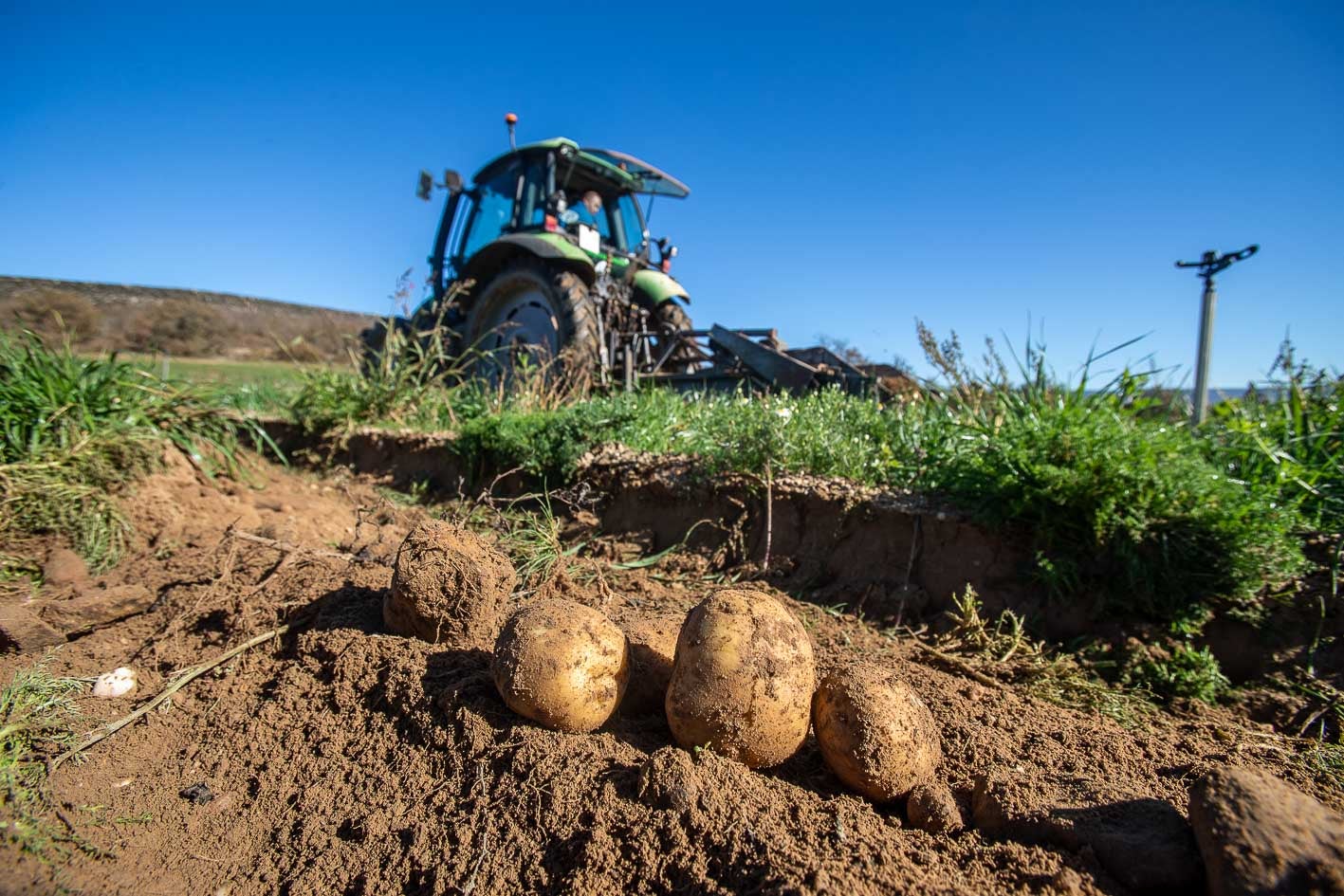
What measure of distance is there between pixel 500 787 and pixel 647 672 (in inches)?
17.6

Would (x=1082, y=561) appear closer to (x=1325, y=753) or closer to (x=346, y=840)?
(x=1325, y=753)

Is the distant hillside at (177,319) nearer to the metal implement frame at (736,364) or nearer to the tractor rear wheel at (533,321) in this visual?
the tractor rear wheel at (533,321)

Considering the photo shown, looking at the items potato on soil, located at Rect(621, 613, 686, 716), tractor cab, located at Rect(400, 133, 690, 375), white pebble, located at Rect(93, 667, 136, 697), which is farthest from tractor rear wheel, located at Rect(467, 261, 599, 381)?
potato on soil, located at Rect(621, 613, 686, 716)

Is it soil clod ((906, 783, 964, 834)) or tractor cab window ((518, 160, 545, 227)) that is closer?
soil clod ((906, 783, 964, 834))

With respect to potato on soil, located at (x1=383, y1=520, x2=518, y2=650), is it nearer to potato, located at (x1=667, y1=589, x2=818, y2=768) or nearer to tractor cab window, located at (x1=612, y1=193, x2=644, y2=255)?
potato, located at (x1=667, y1=589, x2=818, y2=768)

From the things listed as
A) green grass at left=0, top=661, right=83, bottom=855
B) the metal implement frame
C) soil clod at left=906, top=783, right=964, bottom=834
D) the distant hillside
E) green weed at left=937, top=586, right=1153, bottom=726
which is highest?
the distant hillside

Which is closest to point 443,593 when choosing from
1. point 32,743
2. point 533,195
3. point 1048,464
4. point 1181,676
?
point 32,743

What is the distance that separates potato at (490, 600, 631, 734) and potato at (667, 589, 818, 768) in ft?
0.60

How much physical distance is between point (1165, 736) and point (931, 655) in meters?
0.65

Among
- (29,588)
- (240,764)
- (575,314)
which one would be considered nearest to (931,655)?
(240,764)

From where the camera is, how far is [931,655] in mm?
2260

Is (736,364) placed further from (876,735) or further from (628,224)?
(876,735)

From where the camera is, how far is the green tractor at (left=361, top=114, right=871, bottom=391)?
5867mm

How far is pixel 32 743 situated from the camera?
5.64 ft
